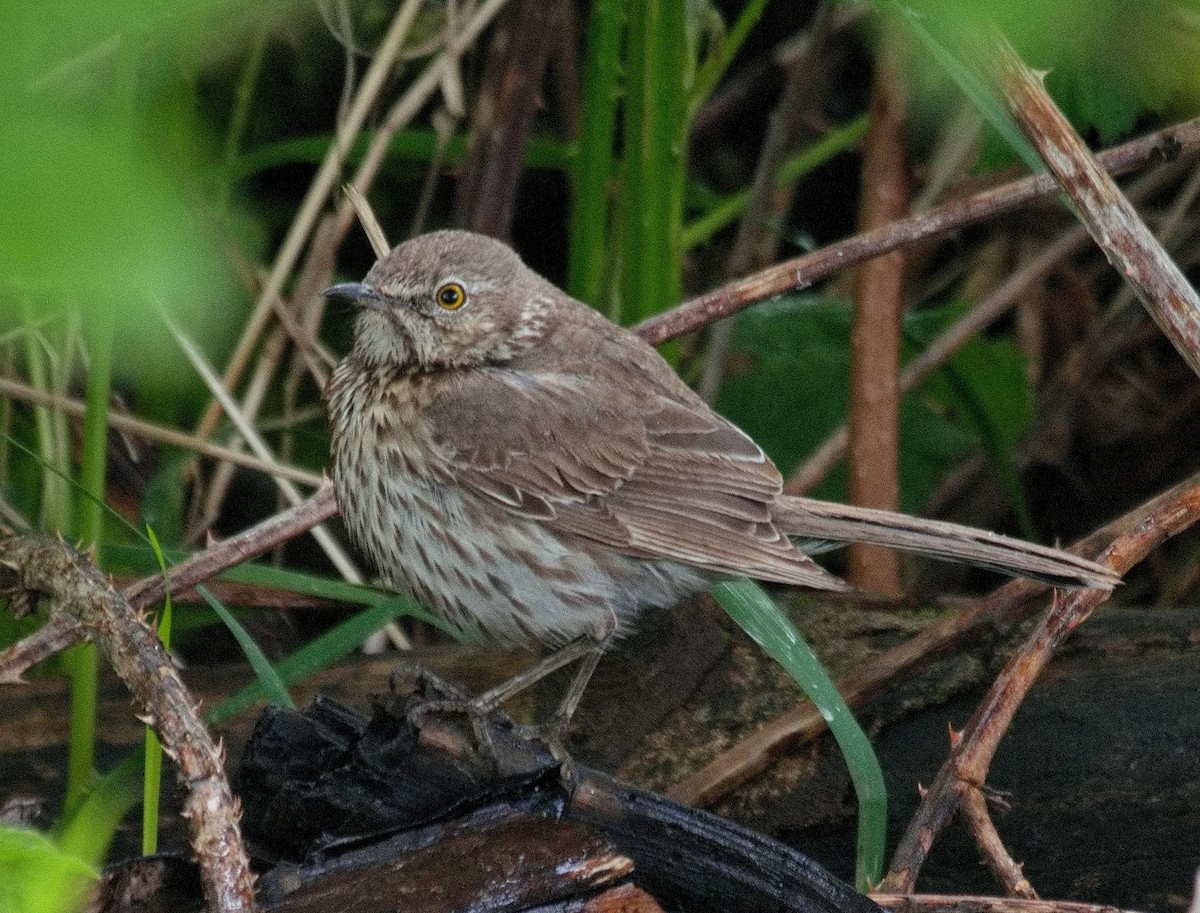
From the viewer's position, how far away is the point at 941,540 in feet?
11.4

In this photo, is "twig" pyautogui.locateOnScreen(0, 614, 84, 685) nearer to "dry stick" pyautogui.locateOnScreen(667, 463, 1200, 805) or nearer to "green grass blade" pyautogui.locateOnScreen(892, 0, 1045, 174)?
"dry stick" pyautogui.locateOnScreen(667, 463, 1200, 805)

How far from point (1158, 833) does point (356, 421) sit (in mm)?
2053

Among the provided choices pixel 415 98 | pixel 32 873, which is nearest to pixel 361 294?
pixel 415 98

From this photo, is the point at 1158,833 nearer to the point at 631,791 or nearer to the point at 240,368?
the point at 631,791

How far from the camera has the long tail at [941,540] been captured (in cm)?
323

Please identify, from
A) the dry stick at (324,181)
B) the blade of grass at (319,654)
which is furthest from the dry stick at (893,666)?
the dry stick at (324,181)

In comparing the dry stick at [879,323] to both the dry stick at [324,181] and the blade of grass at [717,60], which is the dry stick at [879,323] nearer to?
the blade of grass at [717,60]

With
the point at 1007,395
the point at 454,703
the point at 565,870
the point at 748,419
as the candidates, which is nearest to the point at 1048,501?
the point at 1007,395

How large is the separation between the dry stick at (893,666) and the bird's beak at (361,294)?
1365mm

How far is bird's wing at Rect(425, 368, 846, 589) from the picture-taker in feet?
11.9

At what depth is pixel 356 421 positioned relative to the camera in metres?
3.84

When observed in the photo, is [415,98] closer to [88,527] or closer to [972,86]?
[88,527]

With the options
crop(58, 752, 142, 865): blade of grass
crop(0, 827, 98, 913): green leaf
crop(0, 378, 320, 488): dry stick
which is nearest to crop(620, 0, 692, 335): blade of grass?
crop(0, 378, 320, 488): dry stick

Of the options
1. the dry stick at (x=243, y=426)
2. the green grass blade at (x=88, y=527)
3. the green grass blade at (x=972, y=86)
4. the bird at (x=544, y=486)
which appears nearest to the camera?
the green grass blade at (x=972, y=86)
